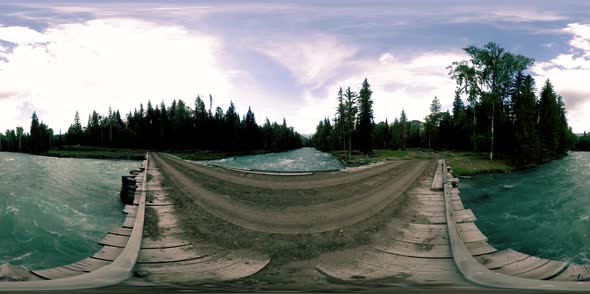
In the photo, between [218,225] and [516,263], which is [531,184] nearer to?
[516,263]

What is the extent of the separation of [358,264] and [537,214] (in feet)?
41.5

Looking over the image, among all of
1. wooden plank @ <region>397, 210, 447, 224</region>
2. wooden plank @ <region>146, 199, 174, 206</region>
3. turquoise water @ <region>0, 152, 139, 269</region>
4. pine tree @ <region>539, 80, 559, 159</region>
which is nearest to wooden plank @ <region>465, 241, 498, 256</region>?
wooden plank @ <region>397, 210, 447, 224</region>

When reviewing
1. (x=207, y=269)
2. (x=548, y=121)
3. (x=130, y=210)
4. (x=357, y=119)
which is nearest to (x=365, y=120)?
(x=357, y=119)

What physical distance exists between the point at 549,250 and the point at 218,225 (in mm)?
9568

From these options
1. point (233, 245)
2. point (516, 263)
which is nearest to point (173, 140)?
point (233, 245)

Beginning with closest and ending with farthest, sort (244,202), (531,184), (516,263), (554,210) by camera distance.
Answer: (516,263), (244,202), (554,210), (531,184)

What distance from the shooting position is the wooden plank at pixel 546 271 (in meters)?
2.65

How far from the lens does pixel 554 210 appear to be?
39.8ft

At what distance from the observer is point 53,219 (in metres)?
12.7

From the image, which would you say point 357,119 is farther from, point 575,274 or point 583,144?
point 583,144

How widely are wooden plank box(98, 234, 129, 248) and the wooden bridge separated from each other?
11mm

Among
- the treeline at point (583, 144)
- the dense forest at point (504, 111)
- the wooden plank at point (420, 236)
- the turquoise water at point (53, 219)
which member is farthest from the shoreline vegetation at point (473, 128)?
the treeline at point (583, 144)

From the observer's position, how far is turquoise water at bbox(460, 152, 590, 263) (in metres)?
8.57

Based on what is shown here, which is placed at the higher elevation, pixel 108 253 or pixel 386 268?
pixel 108 253
